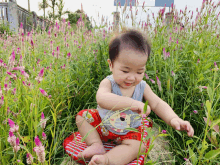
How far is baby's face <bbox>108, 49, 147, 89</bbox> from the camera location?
1253 millimetres

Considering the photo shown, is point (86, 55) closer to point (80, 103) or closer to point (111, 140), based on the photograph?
point (80, 103)

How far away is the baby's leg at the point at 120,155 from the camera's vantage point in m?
1.14

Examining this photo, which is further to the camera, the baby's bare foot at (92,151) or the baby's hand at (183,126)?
the baby's bare foot at (92,151)

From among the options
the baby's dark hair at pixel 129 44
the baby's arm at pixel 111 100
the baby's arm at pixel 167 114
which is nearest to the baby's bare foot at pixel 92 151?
the baby's arm at pixel 111 100

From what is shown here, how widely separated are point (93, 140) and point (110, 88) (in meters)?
0.43

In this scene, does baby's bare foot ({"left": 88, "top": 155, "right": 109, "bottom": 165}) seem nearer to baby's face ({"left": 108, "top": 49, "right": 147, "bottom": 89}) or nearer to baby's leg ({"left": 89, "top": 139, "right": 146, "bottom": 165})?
baby's leg ({"left": 89, "top": 139, "right": 146, "bottom": 165})

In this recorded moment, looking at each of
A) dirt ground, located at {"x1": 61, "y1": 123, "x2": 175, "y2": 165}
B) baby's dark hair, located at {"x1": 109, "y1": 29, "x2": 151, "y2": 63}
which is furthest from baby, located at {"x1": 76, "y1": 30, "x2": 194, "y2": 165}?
dirt ground, located at {"x1": 61, "y1": 123, "x2": 175, "y2": 165}

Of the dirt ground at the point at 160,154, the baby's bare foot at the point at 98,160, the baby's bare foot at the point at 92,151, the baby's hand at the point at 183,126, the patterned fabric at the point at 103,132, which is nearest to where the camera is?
the baby's hand at the point at 183,126

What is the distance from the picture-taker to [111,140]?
5.21ft

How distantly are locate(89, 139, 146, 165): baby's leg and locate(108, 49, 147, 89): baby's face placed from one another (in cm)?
48

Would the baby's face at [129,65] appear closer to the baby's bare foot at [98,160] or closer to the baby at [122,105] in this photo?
the baby at [122,105]

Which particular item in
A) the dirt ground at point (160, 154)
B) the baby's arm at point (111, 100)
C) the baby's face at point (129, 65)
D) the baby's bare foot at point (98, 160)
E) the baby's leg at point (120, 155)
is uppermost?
the baby's face at point (129, 65)

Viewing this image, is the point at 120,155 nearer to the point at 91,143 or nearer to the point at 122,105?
the point at 91,143

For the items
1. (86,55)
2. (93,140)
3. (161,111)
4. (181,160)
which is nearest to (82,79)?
(86,55)
